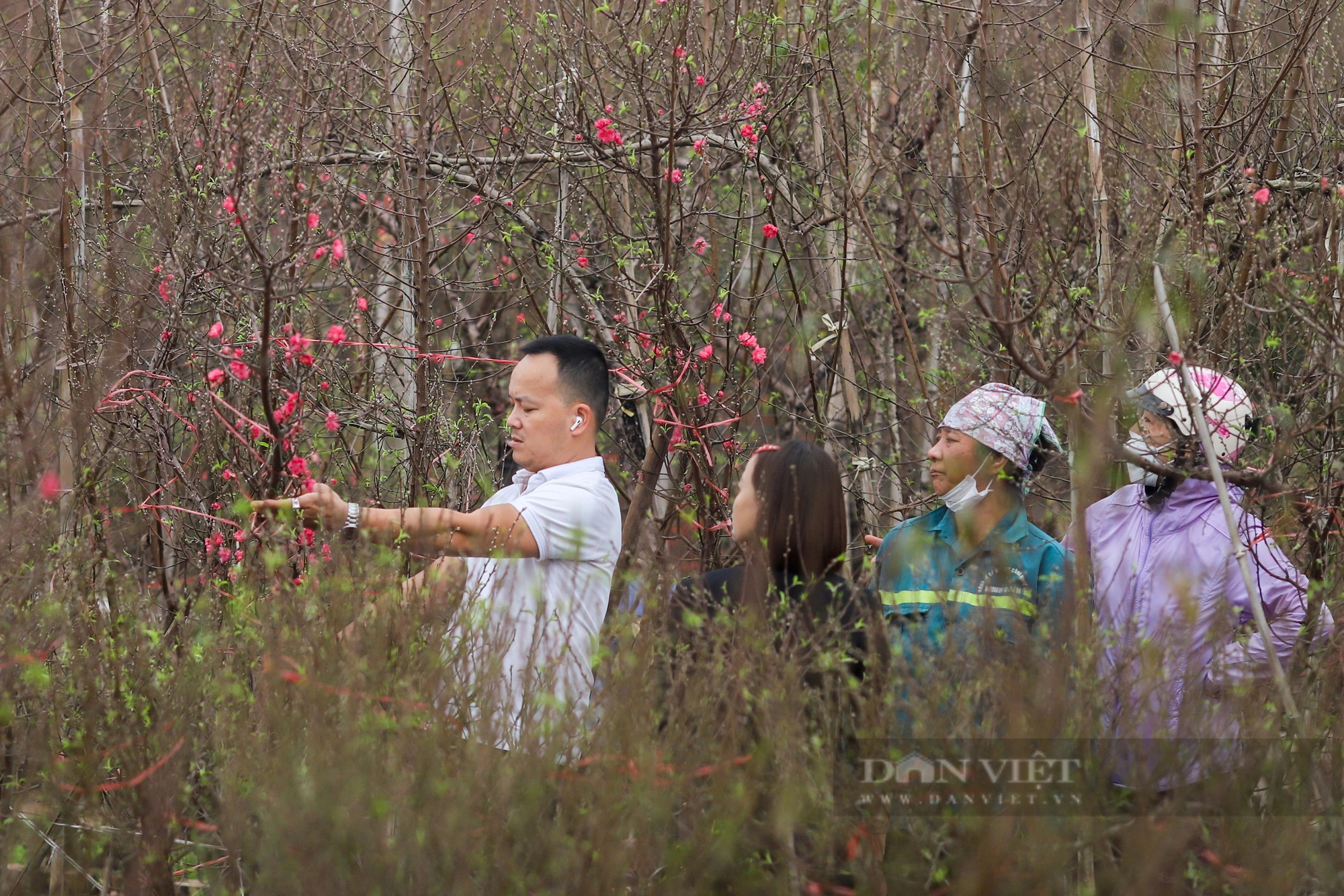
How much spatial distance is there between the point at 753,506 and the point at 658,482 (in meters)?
2.89

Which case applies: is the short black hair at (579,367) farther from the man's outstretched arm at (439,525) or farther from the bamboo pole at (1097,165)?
the bamboo pole at (1097,165)

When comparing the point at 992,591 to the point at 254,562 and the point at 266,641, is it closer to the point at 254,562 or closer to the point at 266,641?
the point at 266,641

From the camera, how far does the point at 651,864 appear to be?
2029 millimetres

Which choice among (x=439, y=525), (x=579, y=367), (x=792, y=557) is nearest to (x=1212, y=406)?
(x=792, y=557)

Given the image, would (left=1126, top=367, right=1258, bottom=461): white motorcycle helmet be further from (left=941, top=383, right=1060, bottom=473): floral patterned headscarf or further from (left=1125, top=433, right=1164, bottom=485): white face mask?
(left=941, top=383, right=1060, bottom=473): floral patterned headscarf

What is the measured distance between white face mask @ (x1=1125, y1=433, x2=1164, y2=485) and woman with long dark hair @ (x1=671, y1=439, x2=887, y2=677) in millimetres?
1001

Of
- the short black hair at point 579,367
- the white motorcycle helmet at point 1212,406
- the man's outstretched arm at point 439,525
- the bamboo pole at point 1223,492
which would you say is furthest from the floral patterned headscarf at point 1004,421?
the man's outstretched arm at point 439,525

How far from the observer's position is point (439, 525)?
Answer: 9.37 feet

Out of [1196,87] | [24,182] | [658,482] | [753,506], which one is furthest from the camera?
[658,482]

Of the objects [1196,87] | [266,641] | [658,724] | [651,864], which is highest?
[1196,87]

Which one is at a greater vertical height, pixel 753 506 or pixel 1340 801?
pixel 753 506

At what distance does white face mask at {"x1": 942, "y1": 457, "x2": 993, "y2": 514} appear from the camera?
11.6 feet

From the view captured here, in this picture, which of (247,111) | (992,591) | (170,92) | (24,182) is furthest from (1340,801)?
(170,92)

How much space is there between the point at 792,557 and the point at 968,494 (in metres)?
1.01
